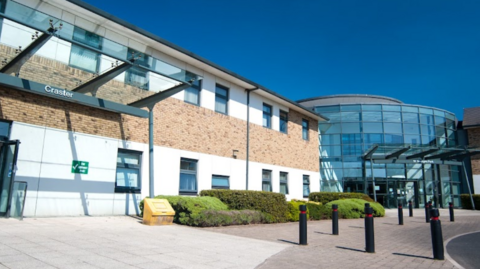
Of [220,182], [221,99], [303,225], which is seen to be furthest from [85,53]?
[220,182]

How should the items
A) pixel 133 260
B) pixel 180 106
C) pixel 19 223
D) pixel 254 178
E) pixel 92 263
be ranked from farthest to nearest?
pixel 254 178 → pixel 180 106 → pixel 19 223 → pixel 133 260 → pixel 92 263

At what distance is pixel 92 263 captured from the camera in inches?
208

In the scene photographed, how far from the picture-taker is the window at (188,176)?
50.2 ft

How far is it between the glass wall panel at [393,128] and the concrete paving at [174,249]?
22.7m

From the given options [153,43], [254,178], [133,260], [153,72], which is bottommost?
[133,260]

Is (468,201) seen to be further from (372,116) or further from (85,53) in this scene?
(85,53)

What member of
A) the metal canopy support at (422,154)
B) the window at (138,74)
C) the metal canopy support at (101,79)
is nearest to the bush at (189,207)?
the window at (138,74)

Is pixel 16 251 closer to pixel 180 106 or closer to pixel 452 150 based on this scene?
pixel 180 106

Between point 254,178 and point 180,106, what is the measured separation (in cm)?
618

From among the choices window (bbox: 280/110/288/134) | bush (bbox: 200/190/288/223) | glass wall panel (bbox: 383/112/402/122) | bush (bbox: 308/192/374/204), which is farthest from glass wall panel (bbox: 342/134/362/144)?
bush (bbox: 200/190/288/223)

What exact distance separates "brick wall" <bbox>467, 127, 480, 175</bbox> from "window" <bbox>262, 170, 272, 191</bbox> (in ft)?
76.7

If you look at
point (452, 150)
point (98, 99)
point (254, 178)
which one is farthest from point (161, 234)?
point (452, 150)

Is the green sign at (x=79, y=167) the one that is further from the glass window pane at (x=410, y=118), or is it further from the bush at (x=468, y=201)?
the bush at (x=468, y=201)

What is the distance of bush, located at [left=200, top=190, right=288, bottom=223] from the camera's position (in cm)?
1366
